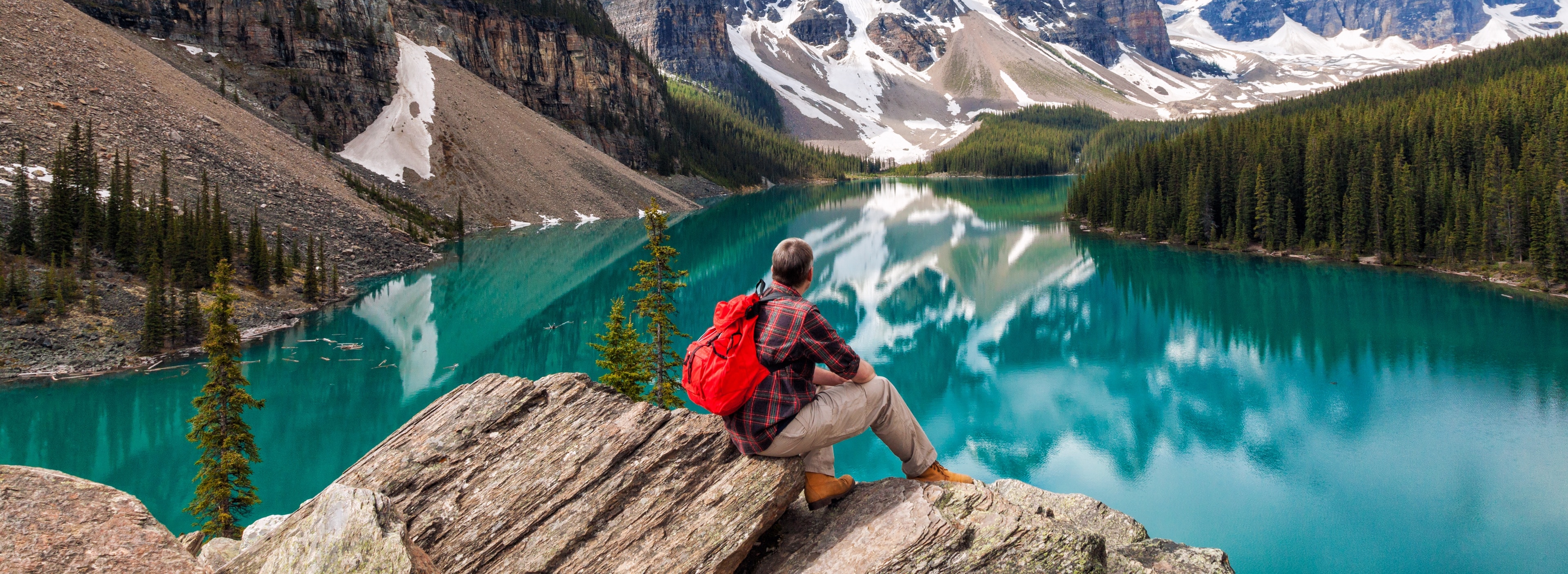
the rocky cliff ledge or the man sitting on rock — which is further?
the man sitting on rock

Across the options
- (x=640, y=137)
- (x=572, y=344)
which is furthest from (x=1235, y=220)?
(x=640, y=137)

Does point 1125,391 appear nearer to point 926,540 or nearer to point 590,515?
point 926,540

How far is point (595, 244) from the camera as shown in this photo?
5303 centimetres

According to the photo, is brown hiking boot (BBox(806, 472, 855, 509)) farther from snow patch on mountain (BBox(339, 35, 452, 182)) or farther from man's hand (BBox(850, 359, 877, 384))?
snow patch on mountain (BBox(339, 35, 452, 182))

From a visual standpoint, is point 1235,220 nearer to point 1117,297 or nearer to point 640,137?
point 1117,297

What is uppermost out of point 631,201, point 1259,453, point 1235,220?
point 631,201

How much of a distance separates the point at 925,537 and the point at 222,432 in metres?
12.2

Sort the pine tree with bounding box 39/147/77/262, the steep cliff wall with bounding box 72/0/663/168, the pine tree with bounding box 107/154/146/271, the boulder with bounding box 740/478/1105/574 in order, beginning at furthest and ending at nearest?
the steep cliff wall with bounding box 72/0/663/168
the pine tree with bounding box 107/154/146/271
the pine tree with bounding box 39/147/77/262
the boulder with bounding box 740/478/1105/574

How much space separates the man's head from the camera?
5672 mm

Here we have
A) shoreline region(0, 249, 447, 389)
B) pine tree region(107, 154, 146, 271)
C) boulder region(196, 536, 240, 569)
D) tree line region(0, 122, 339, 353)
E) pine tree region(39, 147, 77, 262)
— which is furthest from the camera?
pine tree region(107, 154, 146, 271)

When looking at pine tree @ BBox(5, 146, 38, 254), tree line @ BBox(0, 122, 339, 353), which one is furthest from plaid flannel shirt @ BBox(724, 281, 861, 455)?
pine tree @ BBox(5, 146, 38, 254)

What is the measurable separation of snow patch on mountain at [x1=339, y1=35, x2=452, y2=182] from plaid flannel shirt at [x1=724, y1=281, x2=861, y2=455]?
6305cm

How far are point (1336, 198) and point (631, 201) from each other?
197 ft

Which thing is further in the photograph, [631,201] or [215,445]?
[631,201]
